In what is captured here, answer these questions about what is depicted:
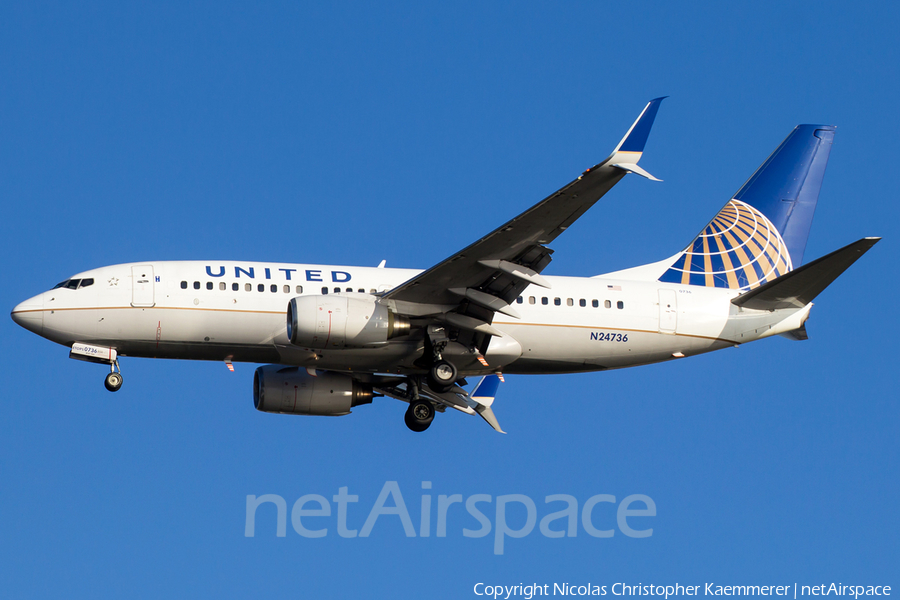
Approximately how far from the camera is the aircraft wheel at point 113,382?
29.5 m

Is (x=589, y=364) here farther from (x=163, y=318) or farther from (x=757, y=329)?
(x=163, y=318)

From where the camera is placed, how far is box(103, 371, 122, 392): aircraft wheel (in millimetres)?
29547

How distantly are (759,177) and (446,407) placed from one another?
13.8m

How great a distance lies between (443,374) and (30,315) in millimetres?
11266

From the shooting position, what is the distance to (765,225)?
1442 inches

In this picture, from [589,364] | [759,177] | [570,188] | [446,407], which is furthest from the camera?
[759,177]

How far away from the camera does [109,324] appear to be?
2934 centimetres

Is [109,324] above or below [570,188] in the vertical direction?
below

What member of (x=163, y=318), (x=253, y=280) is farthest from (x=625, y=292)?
(x=163, y=318)

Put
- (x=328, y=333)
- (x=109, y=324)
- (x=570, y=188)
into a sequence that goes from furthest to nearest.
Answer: (x=109, y=324), (x=328, y=333), (x=570, y=188)

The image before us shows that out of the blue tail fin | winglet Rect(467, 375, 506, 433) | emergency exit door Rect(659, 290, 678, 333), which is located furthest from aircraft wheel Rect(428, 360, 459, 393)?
the blue tail fin

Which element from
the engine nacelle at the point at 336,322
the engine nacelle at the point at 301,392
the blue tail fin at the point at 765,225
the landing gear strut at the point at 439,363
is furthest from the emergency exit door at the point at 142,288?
the blue tail fin at the point at 765,225

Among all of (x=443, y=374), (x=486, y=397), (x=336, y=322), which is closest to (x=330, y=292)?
(x=336, y=322)

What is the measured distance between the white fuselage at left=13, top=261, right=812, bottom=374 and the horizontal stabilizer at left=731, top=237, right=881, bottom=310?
1.39ft
